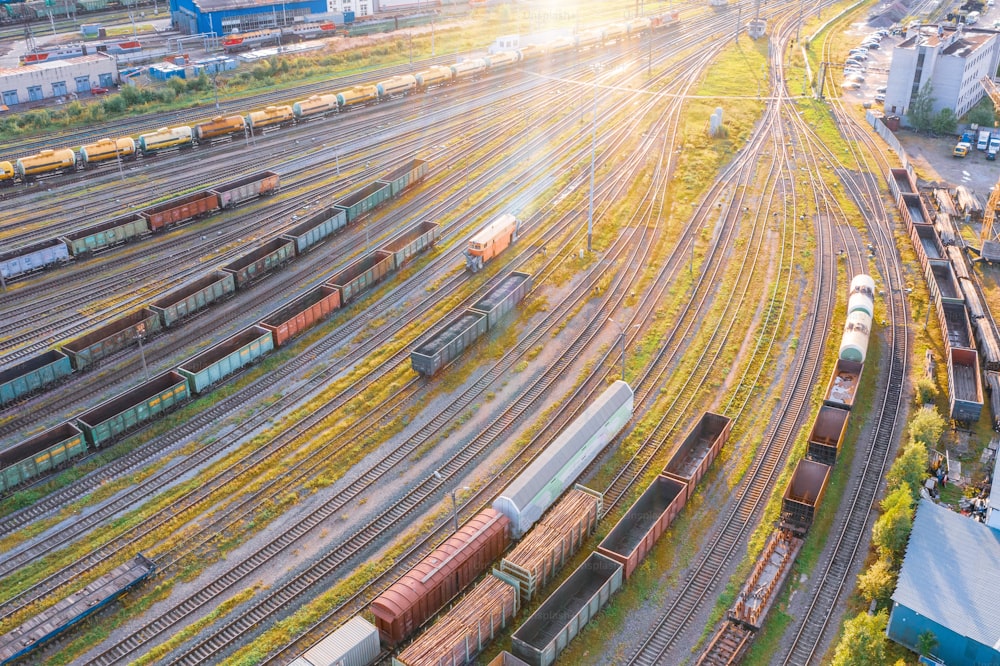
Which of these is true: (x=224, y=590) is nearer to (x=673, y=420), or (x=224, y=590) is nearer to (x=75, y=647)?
(x=75, y=647)

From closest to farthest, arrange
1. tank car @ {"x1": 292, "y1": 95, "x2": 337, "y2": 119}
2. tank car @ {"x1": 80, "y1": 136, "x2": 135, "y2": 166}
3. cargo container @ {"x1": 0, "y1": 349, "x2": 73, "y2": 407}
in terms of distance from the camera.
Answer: cargo container @ {"x1": 0, "y1": 349, "x2": 73, "y2": 407} < tank car @ {"x1": 80, "y1": 136, "x2": 135, "y2": 166} < tank car @ {"x1": 292, "y1": 95, "x2": 337, "y2": 119}

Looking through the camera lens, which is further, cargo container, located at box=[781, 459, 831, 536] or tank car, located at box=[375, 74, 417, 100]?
tank car, located at box=[375, 74, 417, 100]

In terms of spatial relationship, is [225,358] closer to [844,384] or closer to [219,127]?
[844,384]

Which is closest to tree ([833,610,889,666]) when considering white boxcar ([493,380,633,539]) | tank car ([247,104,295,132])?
white boxcar ([493,380,633,539])

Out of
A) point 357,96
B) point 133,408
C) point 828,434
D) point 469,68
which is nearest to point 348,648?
point 133,408

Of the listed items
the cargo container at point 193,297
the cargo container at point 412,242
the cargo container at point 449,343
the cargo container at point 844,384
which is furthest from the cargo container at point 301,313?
the cargo container at point 844,384

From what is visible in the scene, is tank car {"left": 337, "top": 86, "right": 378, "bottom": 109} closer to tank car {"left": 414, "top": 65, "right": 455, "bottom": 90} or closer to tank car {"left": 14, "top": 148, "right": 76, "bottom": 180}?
tank car {"left": 414, "top": 65, "right": 455, "bottom": 90}

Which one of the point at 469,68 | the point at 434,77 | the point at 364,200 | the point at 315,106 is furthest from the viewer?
the point at 469,68
